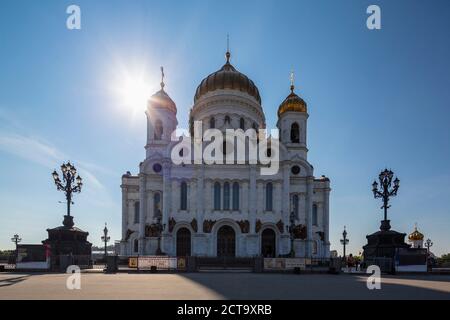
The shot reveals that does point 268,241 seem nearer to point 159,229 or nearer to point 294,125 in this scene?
point 159,229

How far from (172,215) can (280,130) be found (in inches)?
697

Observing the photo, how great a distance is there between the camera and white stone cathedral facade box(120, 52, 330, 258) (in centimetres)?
3847

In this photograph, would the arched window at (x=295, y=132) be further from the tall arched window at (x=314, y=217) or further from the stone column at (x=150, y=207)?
the stone column at (x=150, y=207)

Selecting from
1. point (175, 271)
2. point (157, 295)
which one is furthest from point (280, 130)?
point (157, 295)

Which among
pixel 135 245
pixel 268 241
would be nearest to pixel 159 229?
pixel 135 245

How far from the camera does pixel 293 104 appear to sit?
45062 mm

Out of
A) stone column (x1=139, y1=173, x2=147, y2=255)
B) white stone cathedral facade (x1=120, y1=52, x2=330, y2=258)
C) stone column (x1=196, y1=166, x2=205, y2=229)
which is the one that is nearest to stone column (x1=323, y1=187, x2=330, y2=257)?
white stone cathedral facade (x1=120, y1=52, x2=330, y2=258)

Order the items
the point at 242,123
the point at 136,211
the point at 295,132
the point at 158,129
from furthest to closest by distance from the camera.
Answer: the point at 295,132 < the point at 242,123 < the point at 158,129 < the point at 136,211

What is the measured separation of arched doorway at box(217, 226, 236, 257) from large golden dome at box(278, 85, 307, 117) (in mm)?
16860

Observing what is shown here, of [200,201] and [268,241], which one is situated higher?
[200,201]

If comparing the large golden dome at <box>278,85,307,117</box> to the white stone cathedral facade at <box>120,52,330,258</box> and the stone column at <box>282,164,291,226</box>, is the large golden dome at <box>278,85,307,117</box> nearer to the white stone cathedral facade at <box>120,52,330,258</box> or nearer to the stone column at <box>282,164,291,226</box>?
the white stone cathedral facade at <box>120,52,330,258</box>

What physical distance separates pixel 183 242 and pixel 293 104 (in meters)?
21.6

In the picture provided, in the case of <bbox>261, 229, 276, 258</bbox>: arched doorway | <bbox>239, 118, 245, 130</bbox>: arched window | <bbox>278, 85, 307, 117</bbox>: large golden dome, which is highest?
<bbox>278, 85, 307, 117</bbox>: large golden dome
